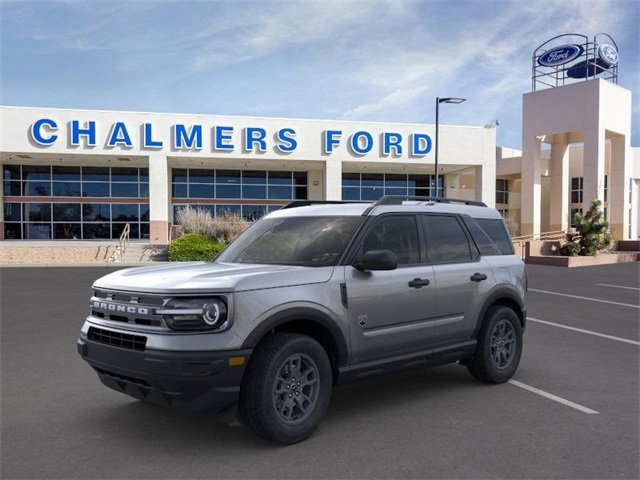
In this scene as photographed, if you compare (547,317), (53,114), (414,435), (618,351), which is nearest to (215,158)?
(53,114)

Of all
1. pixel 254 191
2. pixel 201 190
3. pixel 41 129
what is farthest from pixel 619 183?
pixel 41 129

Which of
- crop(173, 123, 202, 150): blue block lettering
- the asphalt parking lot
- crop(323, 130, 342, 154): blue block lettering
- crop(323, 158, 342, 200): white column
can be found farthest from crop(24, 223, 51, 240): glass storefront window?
the asphalt parking lot

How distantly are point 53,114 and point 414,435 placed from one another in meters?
31.6

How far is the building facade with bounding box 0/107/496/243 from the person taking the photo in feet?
103

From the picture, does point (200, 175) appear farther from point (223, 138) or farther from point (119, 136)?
point (119, 136)

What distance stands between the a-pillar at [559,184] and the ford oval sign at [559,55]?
186 inches

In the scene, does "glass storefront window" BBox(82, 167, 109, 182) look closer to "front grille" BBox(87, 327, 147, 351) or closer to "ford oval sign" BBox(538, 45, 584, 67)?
"ford oval sign" BBox(538, 45, 584, 67)

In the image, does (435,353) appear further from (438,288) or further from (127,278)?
(127,278)

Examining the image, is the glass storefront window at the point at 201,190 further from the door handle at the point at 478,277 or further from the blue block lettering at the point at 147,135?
the door handle at the point at 478,277

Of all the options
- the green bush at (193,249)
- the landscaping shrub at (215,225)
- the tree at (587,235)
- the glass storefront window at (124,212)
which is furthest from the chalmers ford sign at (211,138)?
the tree at (587,235)

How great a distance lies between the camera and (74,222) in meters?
36.2

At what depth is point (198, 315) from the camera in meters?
4.04

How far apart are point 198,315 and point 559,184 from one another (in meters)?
37.8

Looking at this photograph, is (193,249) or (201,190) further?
(201,190)
